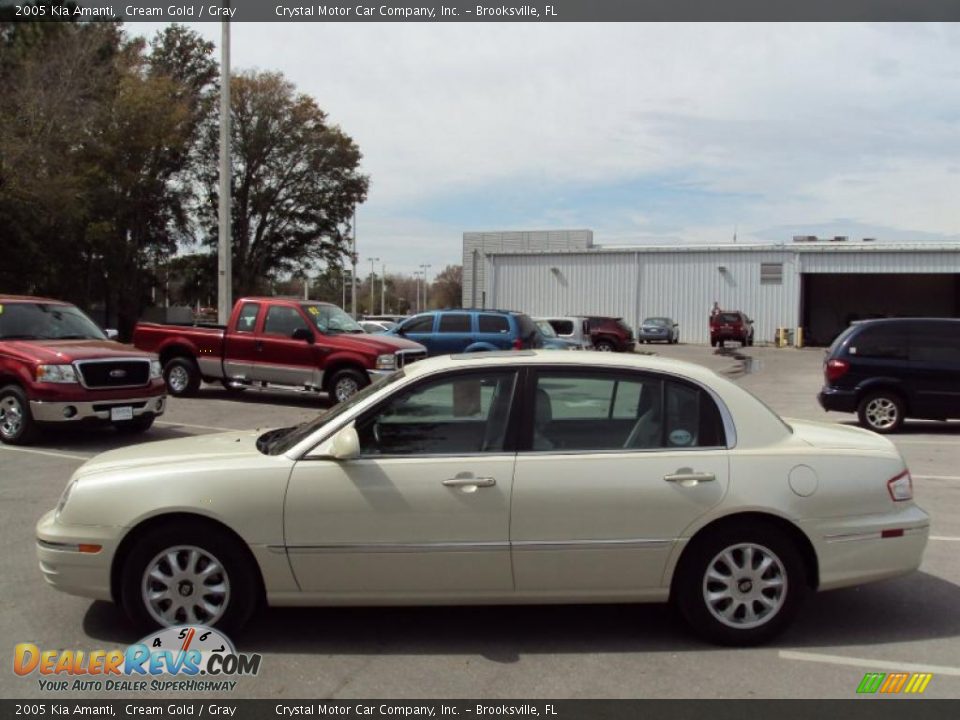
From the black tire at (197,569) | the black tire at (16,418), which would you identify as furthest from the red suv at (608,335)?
the black tire at (197,569)

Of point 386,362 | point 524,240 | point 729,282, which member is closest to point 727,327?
point 729,282

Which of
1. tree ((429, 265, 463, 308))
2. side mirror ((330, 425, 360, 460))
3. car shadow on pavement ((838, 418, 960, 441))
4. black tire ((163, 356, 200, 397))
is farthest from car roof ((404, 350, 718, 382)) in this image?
tree ((429, 265, 463, 308))

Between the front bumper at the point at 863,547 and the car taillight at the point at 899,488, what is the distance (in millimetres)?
85

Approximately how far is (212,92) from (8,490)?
42047mm

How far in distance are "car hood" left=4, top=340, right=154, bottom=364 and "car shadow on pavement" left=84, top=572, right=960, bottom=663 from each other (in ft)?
19.6

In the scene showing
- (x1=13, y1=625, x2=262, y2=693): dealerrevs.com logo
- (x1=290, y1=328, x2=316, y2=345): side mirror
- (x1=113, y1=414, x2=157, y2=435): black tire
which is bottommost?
(x1=13, y1=625, x2=262, y2=693): dealerrevs.com logo

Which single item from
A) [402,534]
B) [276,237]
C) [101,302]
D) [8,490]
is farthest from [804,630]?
[276,237]

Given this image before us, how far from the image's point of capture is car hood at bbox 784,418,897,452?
475cm

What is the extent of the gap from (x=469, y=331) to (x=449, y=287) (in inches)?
3297

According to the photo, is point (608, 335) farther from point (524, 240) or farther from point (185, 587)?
point (524, 240)

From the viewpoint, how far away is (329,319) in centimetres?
1530

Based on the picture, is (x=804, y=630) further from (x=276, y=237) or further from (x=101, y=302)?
(x=276, y=237)

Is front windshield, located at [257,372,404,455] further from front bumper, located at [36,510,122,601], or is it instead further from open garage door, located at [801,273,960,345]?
open garage door, located at [801,273,960,345]
